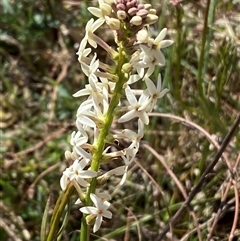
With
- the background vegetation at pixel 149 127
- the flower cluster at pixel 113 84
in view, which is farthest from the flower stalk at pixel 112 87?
the background vegetation at pixel 149 127

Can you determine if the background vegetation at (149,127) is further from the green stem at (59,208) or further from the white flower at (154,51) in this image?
the white flower at (154,51)

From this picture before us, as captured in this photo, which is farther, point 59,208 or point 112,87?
point 59,208

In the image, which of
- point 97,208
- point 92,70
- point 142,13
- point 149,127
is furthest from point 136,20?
point 149,127

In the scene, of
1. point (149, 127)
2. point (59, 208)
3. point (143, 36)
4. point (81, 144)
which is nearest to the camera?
point (143, 36)

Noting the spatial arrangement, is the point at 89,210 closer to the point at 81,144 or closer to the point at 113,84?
the point at 81,144

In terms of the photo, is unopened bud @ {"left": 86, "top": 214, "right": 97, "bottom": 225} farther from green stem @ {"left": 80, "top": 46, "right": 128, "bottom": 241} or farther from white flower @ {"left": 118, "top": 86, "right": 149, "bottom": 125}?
white flower @ {"left": 118, "top": 86, "right": 149, "bottom": 125}
